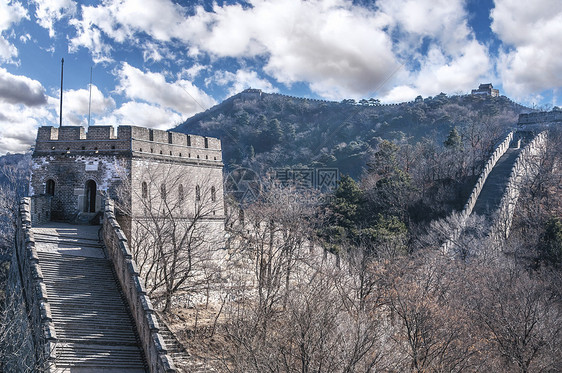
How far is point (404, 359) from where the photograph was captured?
1348 cm

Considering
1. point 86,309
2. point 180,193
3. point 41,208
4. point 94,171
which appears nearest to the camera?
point 86,309

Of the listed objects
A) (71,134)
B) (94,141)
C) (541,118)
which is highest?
(541,118)

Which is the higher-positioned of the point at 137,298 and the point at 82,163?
the point at 82,163

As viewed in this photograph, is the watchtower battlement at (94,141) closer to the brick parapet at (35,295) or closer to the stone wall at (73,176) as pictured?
the stone wall at (73,176)

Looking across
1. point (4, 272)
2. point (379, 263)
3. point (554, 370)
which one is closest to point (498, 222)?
point (379, 263)

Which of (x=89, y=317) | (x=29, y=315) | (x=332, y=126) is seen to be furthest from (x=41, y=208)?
(x=332, y=126)

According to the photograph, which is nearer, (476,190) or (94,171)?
(94,171)

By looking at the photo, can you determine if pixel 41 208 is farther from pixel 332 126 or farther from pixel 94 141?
pixel 332 126

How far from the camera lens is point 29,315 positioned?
43.8 ft

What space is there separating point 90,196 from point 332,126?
8160 centimetres

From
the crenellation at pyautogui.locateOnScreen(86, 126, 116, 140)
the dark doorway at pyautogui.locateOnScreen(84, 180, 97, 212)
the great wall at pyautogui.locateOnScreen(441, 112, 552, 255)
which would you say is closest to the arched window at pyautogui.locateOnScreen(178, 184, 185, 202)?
→ the dark doorway at pyautogui.locateOnScreen(84, 180, 97, 212)

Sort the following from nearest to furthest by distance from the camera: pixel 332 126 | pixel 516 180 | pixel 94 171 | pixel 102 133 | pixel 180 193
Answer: pixel 94 171 < pixel 102 133 < pixel 180 193 < pixel 516 180 < pixel 332 126

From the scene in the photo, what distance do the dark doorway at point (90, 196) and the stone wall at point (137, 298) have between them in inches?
127

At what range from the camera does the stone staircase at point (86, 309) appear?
37.8ft
